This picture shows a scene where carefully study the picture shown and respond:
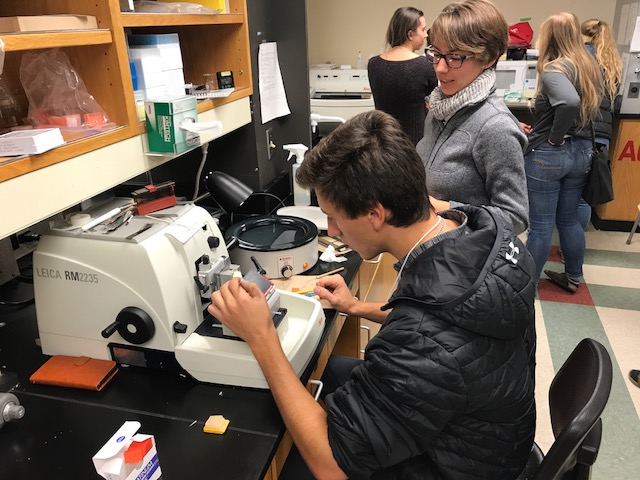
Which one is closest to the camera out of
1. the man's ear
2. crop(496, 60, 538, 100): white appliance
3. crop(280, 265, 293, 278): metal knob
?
the man's ear

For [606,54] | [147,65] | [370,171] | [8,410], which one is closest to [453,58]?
[370,171]

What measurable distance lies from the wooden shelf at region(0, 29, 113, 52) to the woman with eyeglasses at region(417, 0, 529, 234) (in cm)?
93

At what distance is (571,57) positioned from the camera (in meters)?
2.55

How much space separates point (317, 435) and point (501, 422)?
349 mm

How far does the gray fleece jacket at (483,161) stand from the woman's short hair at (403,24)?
4.34 feet

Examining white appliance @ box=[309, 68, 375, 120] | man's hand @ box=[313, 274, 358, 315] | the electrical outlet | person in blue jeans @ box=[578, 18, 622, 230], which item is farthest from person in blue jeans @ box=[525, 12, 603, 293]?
man's hand @ box=[313, 274, 358, 315]

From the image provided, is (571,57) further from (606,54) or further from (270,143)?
(270,143)

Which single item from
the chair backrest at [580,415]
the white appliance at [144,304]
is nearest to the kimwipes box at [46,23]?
the white appliance at [144,304]

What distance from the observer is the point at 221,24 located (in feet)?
5.77

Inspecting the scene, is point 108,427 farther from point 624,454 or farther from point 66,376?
point 624,454

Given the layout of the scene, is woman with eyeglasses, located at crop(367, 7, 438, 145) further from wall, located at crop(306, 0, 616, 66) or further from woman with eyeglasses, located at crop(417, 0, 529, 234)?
wall, located at crop(306, 0, 616, 66)

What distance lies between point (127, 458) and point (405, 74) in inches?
92.0

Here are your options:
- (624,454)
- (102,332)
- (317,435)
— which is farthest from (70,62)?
(624,454)

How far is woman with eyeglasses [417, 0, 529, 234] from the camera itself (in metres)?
1.47
